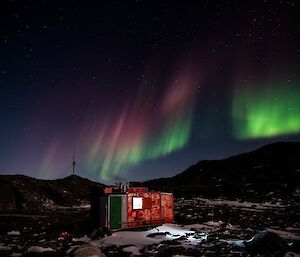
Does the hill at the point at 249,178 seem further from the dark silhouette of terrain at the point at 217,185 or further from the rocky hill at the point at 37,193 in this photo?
the rocky hill at the point at 37,193

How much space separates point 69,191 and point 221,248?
56.5 m

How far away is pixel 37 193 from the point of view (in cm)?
6431

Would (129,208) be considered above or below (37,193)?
below

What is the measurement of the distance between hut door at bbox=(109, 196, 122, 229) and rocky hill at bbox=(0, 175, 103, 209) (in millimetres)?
30371

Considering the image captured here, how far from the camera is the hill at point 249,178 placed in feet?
231

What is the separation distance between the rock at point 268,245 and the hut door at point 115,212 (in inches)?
427

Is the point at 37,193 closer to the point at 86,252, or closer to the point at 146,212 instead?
the point at 146,212

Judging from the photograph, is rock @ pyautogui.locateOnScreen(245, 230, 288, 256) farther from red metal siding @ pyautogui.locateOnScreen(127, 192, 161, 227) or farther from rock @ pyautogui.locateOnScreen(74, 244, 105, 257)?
red metal siding @ pyautogui.locateOnScreen(127, 192, 161, 227)

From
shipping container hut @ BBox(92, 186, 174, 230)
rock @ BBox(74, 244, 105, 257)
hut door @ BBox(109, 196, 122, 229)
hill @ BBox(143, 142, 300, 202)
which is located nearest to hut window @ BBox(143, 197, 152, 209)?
shipping container hut @ BBox(92, 186, 174, 230)

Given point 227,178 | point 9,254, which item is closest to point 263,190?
point 227,178

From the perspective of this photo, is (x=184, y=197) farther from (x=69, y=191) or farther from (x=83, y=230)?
(x=83, y=230)

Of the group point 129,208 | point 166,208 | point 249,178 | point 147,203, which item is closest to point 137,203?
point 129,208

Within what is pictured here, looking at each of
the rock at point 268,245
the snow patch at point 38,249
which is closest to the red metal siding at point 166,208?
the rock at point 268,245

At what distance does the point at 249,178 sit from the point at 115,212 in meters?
72.6
